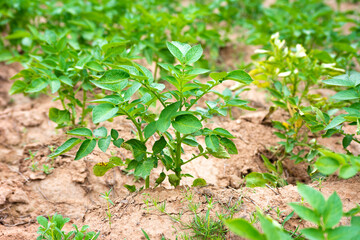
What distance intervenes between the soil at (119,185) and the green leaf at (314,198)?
0.39 metres

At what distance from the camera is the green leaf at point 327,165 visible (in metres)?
1.30

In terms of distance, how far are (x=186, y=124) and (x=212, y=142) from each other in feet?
0.66

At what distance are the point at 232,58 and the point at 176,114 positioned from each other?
7.77 feet

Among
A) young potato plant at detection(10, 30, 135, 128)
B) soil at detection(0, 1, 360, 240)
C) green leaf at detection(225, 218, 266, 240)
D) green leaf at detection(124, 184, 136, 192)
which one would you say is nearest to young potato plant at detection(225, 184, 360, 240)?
green leaf at detection(225, 218, 266, 240)

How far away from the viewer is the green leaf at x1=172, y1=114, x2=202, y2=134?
147 cm

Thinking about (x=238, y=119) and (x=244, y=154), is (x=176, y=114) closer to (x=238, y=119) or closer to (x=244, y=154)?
(x=244, y=154)

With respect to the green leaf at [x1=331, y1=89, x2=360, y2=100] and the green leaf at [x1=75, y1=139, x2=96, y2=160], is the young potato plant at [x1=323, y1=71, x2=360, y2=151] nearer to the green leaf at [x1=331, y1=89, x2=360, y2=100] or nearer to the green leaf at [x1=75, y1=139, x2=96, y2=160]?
the green leaf at [x1=331, y1=89, x2=360, y2=100]

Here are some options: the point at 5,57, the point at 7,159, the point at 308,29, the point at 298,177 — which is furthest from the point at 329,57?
the point at 5,57

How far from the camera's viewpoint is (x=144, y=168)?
65.1 inches

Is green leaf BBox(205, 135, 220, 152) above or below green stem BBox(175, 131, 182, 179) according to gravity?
above

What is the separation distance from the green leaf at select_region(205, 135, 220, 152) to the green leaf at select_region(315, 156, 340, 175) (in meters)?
0.46

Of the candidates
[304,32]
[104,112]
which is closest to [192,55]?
[104,112]

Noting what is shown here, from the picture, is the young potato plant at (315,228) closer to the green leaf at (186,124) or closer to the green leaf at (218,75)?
the green leaf at (186,124)

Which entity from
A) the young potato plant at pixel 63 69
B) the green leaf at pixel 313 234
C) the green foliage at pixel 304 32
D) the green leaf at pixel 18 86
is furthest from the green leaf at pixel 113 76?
the green foliage at pixel 304 32
